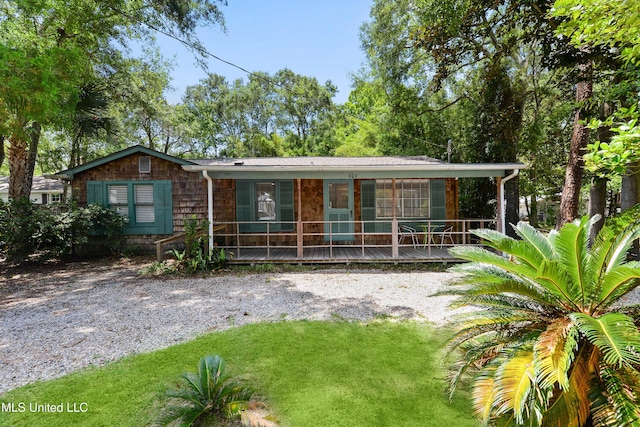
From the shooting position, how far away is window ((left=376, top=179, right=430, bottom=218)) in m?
10.2

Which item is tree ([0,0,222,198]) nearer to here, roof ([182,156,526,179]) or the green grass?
roof ([182,156,526,179])

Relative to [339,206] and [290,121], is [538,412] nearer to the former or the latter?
[339,206]

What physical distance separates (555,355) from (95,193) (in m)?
11.5

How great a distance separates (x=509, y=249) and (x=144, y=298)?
601cm

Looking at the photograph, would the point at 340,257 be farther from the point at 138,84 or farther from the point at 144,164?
the point at 138,84

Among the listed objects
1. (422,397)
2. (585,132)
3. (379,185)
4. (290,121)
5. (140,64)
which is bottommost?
(422,397)

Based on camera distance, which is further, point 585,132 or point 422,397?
point 585,132

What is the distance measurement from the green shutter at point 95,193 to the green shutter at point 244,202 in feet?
13.2

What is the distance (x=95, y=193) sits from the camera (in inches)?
385

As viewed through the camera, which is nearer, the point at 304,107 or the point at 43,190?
the point at 43,190

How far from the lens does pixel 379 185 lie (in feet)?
33.4

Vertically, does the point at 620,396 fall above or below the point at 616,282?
below

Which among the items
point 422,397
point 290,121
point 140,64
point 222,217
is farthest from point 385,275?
point 290,121

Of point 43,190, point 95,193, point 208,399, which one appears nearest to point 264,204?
point 95,193
